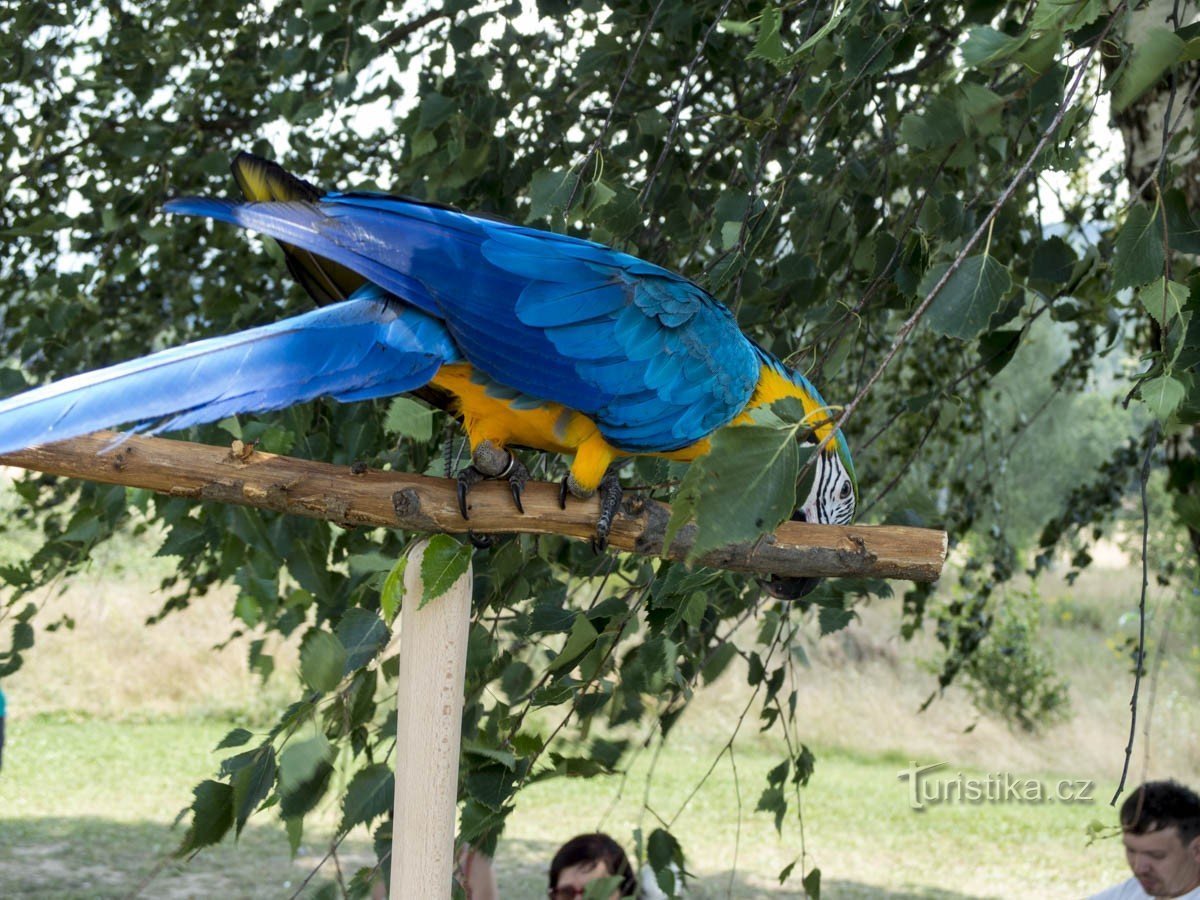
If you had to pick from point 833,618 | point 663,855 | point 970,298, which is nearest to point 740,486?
point 970,298

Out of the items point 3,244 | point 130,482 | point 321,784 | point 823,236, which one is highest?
point 3,244

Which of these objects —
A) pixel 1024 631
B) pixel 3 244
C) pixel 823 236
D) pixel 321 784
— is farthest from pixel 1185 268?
pixel 1024 631

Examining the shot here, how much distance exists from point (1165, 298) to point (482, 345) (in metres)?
0.62

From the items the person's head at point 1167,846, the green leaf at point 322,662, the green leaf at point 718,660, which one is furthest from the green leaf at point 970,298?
the person's head at point 1167,846

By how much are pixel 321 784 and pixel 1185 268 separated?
105 centimetres

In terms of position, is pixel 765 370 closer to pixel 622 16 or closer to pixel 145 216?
pixel 622 16

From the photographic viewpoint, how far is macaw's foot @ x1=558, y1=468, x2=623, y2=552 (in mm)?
1241

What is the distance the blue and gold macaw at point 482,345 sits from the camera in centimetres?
101

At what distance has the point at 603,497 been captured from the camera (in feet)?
4.17

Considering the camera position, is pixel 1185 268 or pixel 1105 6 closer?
pixel 1105 6

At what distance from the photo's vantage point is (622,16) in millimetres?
1747

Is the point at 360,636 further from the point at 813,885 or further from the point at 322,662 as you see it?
the point at 813,885

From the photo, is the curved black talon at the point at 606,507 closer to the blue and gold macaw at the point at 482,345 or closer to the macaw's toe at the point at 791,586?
the blue and gold macaw at the point at 482,345

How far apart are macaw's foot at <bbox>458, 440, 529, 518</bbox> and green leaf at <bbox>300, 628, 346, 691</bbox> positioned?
0.69 feet
